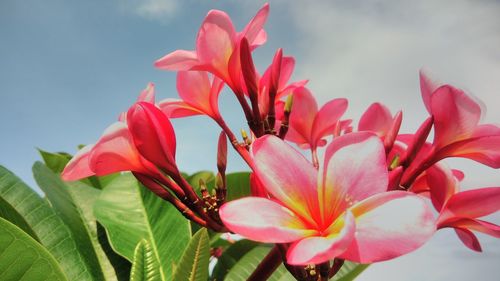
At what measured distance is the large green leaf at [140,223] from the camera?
4.54ft

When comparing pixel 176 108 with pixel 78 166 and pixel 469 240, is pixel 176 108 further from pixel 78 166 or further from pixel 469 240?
pixel 469 240

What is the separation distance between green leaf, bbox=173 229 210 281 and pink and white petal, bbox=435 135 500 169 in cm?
37

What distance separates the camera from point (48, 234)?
4.07 feet

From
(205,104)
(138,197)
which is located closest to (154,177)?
(205,104)

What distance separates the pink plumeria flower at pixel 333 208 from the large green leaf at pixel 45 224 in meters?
0.75

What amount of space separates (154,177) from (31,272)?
24cm

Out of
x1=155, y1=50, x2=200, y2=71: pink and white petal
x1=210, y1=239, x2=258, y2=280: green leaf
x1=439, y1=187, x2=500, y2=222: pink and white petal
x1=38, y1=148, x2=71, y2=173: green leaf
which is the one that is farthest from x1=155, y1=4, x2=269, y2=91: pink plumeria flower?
x1=38, y1=148, x2=71, y2=173: green leaf

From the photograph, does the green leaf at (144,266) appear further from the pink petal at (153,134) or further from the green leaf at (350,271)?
the green leaf at (350,271)

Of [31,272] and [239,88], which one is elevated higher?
[239,88]

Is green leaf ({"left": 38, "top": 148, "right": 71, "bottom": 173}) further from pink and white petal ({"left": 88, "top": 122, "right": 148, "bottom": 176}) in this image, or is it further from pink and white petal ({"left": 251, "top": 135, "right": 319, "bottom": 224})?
pink and white petal ({"left": 251, "top": 135, "right": 319, "bottom": 224})

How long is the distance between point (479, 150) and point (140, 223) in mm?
963

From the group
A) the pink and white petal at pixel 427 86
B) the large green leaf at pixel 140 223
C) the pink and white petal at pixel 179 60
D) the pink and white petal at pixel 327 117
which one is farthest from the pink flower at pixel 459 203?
the large green leaf at pixel 140 223

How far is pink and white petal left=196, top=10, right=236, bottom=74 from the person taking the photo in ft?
2.77

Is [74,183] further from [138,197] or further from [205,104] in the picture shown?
[205,104]
